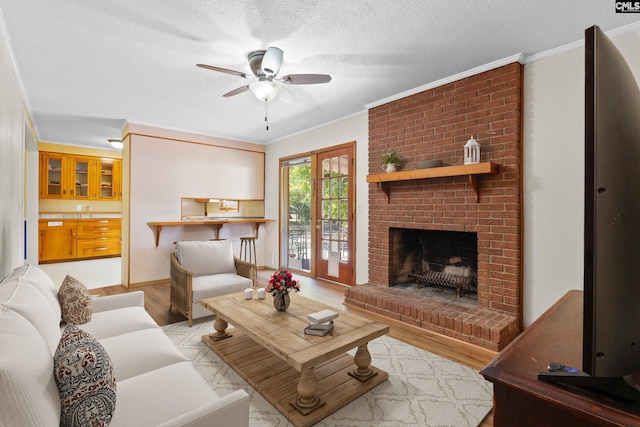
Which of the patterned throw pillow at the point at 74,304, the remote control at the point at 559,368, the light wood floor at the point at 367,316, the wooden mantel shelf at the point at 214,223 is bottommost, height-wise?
the light wood floor at the point at 367,316

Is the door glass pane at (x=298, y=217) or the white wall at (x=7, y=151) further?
the door glass pane at (x=298, y=217)

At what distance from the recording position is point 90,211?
24.2 feet

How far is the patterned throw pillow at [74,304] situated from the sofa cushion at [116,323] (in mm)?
64

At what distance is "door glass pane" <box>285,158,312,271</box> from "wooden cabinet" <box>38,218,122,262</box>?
4.35 metres

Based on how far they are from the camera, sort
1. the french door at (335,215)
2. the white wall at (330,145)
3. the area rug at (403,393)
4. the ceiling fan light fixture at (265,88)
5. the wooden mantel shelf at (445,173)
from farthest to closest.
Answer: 1. the french door at (335,215)
2. the white wall at (330,145)
3. the wooden mantel shelf at (445,173)
4. the ceiling fan light fixture at (265,88)
5. the area rug at (403,393)

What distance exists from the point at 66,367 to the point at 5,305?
54cm

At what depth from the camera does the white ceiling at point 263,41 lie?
221 centimetres

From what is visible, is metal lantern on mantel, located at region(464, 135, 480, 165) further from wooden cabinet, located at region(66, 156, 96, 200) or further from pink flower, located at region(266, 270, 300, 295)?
wooden cabinet, located at region(66, 156, 96, 200)

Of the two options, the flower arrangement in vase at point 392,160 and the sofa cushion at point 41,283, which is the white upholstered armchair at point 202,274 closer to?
the sofa cushion at point 41,283

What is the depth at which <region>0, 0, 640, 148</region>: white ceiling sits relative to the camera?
2.21 meters

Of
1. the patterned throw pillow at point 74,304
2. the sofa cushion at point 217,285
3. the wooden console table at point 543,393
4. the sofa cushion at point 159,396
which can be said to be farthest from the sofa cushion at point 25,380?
the sofa cushion at point 217,285

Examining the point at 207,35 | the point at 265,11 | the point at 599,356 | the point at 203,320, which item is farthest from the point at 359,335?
the point at 207,35

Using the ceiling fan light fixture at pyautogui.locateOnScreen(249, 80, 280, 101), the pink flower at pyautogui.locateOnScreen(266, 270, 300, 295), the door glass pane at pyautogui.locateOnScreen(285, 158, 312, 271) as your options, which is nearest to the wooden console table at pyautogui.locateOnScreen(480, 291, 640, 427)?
the pink flower at pyautogui.locateOnScreen(266, 270, 300, 295)

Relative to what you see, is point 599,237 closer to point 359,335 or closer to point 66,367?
point 66,367
